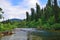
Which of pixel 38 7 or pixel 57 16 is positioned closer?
pixel 57 16

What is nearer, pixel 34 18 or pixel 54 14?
pixel 54 14

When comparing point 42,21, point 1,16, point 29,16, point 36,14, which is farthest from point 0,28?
point 29,16

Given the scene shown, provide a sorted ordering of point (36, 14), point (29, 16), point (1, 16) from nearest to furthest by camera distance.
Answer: point (1, 16) < point (36, 14) < point (29, 16)

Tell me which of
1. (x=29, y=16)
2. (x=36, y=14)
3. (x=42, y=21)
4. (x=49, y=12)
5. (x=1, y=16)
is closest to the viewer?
(x=1, y=16)

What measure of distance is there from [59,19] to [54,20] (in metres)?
4.15

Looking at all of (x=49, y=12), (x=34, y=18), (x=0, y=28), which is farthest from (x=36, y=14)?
(x=0, y=28)

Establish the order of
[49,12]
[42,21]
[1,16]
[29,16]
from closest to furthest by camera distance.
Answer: [1,16] → [49,12] → [42,21] → [29,16]

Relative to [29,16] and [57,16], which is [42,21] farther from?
[29,16]

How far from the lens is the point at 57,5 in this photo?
117m

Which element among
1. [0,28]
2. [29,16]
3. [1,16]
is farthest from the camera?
[29,16]

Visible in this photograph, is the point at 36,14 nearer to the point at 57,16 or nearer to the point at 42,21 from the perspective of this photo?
the point at 42,21

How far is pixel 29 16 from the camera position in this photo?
196250 mm

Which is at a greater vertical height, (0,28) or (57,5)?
(57,5)

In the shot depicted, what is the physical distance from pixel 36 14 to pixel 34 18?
6402 millimetres
